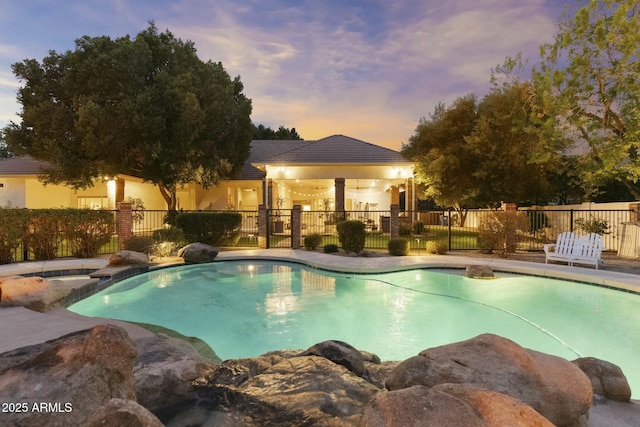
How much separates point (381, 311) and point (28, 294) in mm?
6469

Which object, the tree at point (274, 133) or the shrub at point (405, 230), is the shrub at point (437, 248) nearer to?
→ the shrub at point (405, 230)

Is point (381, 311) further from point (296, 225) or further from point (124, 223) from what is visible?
point (124, 223)

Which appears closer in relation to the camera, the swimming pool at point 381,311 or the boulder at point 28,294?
the boulder at point 28,294

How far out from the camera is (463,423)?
1786mm

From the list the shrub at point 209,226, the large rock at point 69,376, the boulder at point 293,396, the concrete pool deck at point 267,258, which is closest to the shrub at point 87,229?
the concrete pool deck at point 267,258

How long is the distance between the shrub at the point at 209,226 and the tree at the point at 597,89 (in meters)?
14.5

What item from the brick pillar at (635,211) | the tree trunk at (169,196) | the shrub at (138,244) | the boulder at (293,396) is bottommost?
the boulder at (293,396)

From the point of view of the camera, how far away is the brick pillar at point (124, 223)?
45.8ft

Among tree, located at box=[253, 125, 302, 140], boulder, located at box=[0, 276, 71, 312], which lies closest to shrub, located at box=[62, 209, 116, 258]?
boulder, located at box=[0, 276, 71, 312]

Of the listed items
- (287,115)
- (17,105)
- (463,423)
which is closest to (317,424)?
(463,423)

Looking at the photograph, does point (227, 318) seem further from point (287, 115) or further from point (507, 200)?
point (287, 115)

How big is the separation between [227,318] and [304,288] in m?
2.72

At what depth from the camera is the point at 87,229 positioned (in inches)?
495

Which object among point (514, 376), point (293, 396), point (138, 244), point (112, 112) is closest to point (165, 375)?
point (293, 396)
